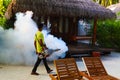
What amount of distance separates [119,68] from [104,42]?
6.15 m

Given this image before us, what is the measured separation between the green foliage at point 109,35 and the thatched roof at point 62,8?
203 cm

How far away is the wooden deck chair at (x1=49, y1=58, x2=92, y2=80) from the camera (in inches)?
284

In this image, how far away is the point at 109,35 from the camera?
18.4 m

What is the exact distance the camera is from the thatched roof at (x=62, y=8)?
43.8ft

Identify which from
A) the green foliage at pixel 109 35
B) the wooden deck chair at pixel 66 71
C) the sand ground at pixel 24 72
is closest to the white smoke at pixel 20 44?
the sand ground at pixel 24 72

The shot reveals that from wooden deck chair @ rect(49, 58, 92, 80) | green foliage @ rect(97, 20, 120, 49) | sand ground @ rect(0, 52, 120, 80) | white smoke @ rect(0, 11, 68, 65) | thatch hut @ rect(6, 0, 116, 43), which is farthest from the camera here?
green foliage @ rect(97, 20, 120, 49)

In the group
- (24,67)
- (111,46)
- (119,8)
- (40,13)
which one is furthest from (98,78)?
(119,8)

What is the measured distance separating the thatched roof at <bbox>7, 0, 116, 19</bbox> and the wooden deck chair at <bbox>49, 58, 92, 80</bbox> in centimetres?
633

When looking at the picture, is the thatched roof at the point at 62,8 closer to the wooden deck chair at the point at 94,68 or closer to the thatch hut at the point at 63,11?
the thatch hut at the point at 63,11

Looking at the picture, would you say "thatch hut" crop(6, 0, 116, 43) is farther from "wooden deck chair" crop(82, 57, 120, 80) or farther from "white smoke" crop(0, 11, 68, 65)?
"wooden deck chair" crop(82, 57, 120, 80)

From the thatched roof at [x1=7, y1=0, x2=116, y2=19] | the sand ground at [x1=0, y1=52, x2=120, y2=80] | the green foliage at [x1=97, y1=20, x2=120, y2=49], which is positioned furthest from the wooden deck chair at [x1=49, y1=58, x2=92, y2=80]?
the green foliage at [x1=97, y1=20, x2=120, y2=49]

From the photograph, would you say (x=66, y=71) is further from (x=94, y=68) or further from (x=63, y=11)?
(x=63, y=11)

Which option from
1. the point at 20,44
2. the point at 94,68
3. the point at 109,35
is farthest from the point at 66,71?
the point at 109,35

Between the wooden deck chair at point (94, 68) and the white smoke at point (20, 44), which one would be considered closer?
the wooden deck chair at point (94, 68)
